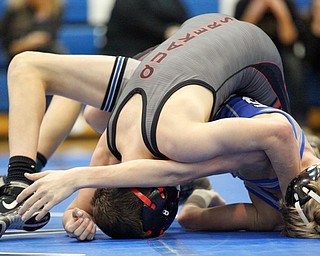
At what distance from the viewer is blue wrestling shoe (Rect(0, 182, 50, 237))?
329cm

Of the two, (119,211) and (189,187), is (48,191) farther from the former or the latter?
(189,187)

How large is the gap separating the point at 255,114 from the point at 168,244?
642 mm

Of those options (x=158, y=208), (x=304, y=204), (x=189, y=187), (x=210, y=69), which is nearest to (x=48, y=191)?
(x=158, y=208)

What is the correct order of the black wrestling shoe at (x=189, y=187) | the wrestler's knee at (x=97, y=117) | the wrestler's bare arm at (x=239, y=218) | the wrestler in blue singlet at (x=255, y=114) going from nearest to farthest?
the wrestler in blue singlet at (x=255, y=114) < the wrestler's bare arm at (x=239, y=218) < the wrestler's knee at (x=97, y=117) < the black wrestling shoe at (x=189, y=187)

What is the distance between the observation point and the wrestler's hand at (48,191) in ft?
10.3

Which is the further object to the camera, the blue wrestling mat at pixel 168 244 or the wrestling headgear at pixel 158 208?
the wrestling headgear at pixel 158 208

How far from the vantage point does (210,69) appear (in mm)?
3541

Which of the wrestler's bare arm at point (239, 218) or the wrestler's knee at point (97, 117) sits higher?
the wrestler's knee at point (97, 117)

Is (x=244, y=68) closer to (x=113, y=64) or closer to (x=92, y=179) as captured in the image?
(x=113, y=64)

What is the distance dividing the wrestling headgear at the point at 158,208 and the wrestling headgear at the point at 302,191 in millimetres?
452

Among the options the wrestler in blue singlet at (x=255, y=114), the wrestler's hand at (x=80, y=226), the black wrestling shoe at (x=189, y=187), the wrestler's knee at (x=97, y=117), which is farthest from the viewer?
the black wrestling shoe at (x=189, y=187)

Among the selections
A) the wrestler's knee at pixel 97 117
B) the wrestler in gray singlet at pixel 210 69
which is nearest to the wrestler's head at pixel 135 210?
the wrestler in gray singlet at pixel 210 69

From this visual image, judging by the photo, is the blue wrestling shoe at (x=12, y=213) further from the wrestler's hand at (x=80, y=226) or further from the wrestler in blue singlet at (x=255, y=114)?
the wrestler in blue singlet at (x=255, y=114)

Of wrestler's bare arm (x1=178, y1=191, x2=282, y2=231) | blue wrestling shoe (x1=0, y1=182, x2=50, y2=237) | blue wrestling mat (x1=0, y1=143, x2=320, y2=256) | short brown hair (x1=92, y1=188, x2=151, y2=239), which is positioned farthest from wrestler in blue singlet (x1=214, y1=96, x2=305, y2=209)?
blue wrestling shoe (x1=0, y1=182, x2=50, y2=237)
